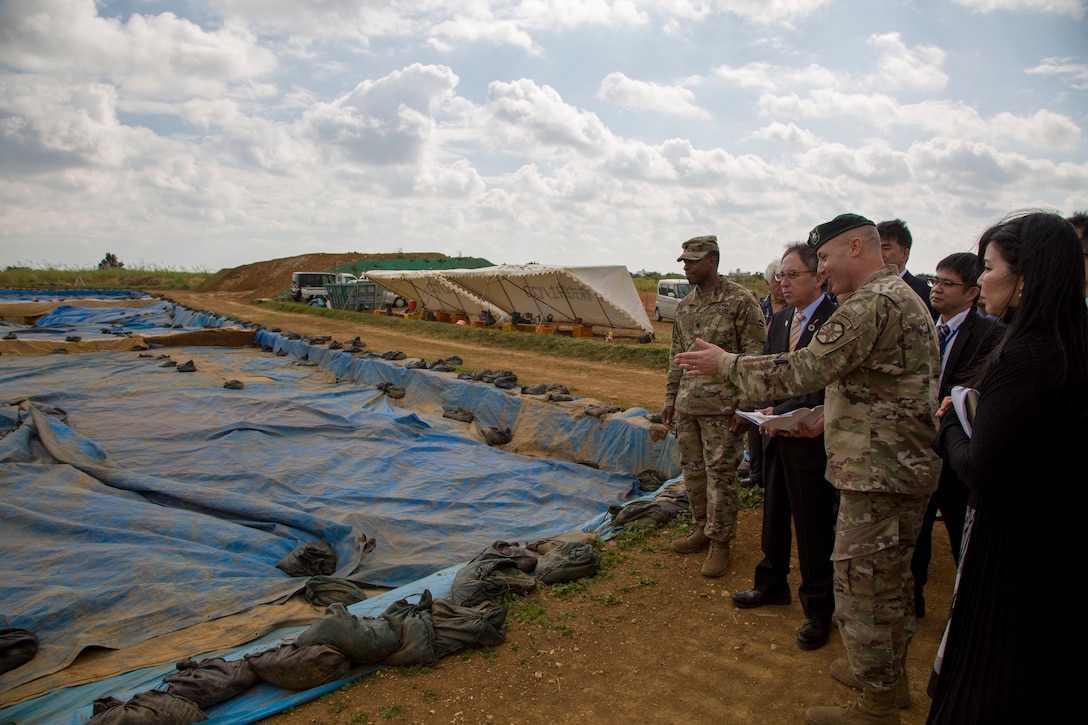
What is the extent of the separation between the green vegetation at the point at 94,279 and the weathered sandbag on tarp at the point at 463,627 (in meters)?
40.3

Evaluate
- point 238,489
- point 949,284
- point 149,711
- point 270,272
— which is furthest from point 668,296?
point 270,272

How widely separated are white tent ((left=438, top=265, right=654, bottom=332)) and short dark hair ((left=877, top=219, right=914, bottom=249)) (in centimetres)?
1141

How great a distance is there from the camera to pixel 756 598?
339 cm

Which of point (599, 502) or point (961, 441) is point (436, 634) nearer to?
point (961, 441)

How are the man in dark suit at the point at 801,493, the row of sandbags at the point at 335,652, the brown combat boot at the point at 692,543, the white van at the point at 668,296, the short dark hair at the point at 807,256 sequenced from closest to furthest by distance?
the row of sandbags at the point at 335,652 < the man in dark suit at the point at 801,493 < the short dark hair at the point at 807,256 < the brown combat boot at the point at 692,543 < the white van at the point at 668,296

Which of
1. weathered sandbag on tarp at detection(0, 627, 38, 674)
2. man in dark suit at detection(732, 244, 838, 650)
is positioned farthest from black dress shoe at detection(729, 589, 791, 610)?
weathered sandbag on tarp at detection(0, 627, 38, 674)

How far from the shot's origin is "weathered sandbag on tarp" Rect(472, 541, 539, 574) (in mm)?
3893

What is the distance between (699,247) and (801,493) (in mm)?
1475

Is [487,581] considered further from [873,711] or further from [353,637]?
[873,711]

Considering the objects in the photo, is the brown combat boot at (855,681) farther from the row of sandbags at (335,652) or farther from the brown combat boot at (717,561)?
the row of sandbags at (335,652)

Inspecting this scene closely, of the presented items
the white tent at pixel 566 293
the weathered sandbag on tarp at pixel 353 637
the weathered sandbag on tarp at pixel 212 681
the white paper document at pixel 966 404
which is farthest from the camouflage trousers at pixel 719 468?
the white tent at pixel 566 293

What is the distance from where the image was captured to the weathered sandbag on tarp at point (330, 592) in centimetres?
379

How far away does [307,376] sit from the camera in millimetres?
11133

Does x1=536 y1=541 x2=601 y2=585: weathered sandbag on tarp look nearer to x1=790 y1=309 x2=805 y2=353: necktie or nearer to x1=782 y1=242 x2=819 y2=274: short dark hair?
x1=790 y1=309 x2=805 y2=353: necktie
